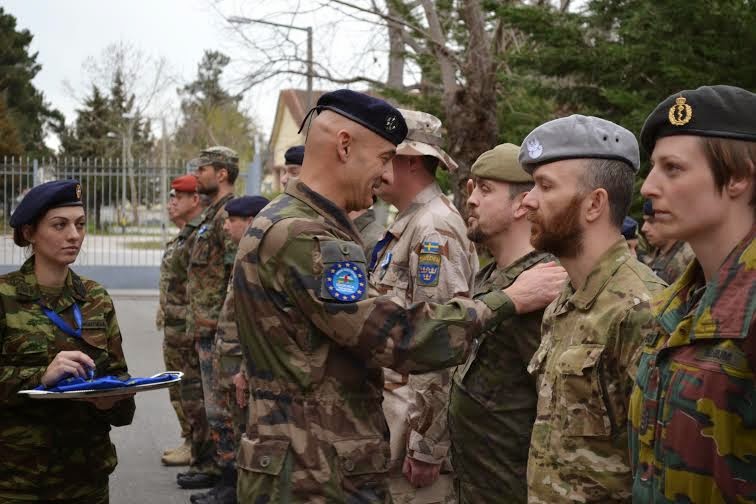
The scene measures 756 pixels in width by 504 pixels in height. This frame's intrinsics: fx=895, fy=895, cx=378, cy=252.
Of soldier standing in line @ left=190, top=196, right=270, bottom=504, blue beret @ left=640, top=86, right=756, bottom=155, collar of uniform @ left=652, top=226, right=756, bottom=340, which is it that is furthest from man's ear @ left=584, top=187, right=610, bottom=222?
soldier standing in line @ left=190, top=196, right=270, bottom=504

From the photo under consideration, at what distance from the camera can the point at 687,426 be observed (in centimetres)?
206

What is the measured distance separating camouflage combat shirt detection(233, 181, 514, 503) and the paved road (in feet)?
13.4

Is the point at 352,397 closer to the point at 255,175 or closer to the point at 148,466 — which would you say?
the point at 148,466

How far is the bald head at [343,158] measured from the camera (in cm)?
305

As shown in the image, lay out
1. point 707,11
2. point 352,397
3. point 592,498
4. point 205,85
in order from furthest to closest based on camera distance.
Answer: point 205,85 < point 707,11 < point 352,397 < point 592,498

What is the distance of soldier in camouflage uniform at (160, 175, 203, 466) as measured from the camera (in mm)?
7277

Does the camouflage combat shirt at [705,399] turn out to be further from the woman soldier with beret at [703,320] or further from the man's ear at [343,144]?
the man's ear at [343,144]

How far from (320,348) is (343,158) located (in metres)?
0.66

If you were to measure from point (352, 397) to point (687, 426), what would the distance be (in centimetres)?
117

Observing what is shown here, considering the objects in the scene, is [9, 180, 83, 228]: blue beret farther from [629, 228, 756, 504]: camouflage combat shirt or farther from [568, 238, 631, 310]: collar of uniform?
[629, 228, 756, 504]: camouflage combat shirt

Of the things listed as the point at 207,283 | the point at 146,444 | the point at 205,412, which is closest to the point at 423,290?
the point at 207,283

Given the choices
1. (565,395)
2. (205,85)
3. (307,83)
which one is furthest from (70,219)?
(205,85)

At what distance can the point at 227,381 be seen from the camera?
241 inches

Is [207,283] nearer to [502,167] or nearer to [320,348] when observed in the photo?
[502,167]
